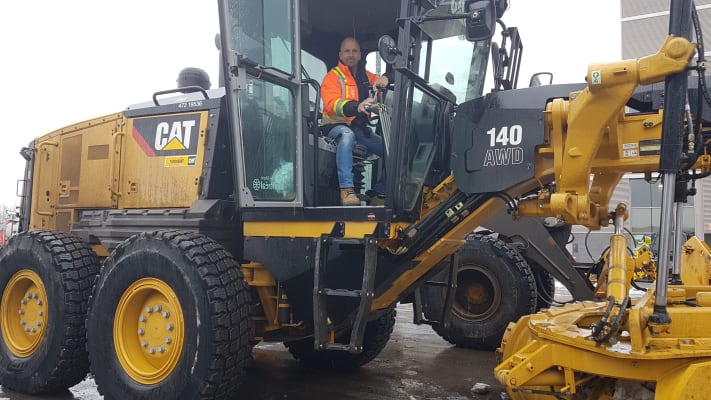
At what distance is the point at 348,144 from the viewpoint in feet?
14.8

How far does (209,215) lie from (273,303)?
815 millimetres

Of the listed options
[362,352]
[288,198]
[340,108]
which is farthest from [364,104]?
[362,352]

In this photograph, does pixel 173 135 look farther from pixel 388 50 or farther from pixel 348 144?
pixel 388 50

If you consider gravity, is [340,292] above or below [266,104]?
below

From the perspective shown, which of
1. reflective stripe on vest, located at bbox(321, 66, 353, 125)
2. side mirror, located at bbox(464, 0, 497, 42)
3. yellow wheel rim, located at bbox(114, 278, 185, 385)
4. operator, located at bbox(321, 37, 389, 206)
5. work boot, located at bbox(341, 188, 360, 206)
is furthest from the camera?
reflective stripe on vest, located at bbox(321, 66, 353, 125)

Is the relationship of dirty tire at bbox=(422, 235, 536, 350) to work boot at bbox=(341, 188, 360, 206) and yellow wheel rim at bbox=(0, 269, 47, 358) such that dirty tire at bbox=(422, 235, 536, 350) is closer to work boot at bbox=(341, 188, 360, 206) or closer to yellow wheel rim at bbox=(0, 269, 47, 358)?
work boot at bbox=(341, 188, 360, 206)

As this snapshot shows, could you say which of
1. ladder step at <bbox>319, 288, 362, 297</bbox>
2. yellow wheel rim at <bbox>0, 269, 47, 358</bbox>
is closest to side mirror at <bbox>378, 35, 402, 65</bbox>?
ladder step at <bbox>319, 288, 362, 297</bbox>

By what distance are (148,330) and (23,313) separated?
1.55 m

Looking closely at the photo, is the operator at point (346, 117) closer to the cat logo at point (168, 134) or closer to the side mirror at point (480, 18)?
the side mirror at point (480, 18)

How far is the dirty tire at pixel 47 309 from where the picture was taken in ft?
15.3

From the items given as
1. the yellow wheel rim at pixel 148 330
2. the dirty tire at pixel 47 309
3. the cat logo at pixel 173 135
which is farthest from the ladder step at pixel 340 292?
the dirty tire at pixel 47 309

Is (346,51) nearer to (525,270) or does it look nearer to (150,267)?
(150,267)

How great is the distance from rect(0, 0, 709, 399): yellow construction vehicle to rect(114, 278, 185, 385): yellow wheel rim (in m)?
0.01

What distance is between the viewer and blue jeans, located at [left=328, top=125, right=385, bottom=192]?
444 centimetres
